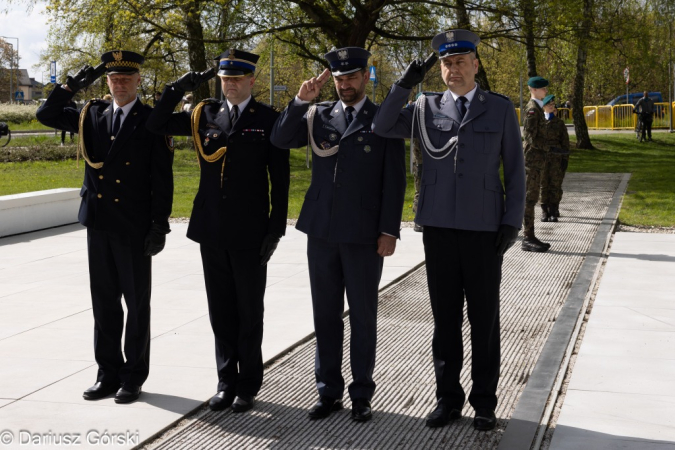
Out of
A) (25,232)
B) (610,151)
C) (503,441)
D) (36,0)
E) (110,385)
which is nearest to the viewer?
(503,441)

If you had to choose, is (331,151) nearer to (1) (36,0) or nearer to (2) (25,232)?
(2) (25,232)

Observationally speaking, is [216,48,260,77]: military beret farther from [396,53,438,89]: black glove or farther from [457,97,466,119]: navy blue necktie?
[457,97,466,119]: navy blue necktie

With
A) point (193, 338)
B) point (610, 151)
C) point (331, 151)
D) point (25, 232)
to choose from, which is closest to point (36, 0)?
point (25, 232)

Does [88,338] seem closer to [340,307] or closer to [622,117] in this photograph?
[340,307]

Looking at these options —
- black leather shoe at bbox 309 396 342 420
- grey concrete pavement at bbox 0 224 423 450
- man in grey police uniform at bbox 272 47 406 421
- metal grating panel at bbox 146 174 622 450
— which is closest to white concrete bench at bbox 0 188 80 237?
grey concrete pavement at bbox 0 224 423 450

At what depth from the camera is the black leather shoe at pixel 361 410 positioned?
4953 millimetres

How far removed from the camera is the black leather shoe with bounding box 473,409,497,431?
4828mm

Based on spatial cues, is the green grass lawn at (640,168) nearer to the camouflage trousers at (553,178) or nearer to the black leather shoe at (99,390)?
the camouflage trousers at (553,178)

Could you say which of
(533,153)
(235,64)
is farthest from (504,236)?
(533,153)

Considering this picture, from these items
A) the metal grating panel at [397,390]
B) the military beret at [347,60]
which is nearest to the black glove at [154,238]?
the metal grating panel at [397,390]

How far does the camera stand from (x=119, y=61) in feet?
17.3

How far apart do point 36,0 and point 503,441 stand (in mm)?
22901

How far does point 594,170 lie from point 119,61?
63.0 ft

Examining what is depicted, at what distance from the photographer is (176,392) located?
17.9ft
